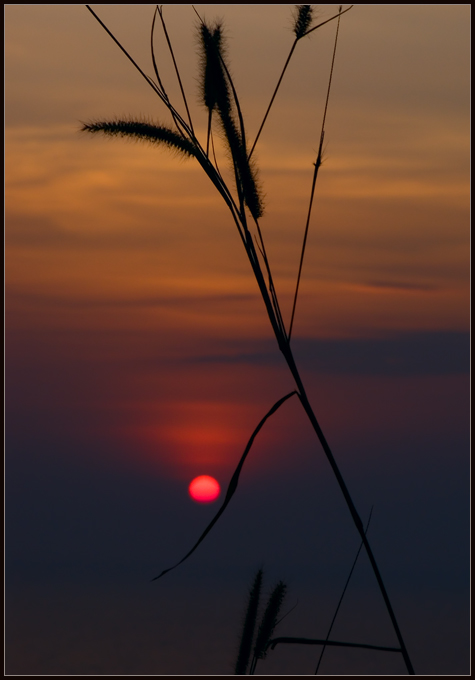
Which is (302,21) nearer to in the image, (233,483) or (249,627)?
(233,483)

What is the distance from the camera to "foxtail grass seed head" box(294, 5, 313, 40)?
79.9 inches

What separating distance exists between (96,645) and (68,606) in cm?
1728

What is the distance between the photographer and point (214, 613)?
181ft

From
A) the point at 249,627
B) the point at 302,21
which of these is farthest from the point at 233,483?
the point at 302,21

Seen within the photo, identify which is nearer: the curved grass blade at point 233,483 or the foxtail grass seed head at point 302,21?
the curved grass blade at point 233,483

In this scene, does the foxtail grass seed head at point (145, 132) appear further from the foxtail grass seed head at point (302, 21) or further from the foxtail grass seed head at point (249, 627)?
the foxtail grass seed head at point (249, 627)

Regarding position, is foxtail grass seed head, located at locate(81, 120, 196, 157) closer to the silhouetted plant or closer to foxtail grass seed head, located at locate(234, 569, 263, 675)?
the silhouetted plant

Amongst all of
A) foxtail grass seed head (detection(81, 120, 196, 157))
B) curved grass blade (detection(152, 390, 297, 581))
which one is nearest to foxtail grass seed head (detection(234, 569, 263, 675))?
curved grass blade (detection(152, 390, 297, 581))

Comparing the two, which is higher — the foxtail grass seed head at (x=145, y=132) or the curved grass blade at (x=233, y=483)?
the foxtail grass seed head at (x=145, y=132)

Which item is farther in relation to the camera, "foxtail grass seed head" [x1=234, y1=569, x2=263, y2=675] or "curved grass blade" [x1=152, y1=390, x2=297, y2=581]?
"foxtail grass seed head" [x1=234, y1=569, x2=263, y2=675]

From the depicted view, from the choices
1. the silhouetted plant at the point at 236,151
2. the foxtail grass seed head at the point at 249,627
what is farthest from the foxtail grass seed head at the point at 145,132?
the foxtail grass seed head at the point at 249,627

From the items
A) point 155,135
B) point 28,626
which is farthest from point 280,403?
point 28,626

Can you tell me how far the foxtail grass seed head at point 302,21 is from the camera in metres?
2.03

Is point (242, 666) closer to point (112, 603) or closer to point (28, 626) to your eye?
point (28, 626)
